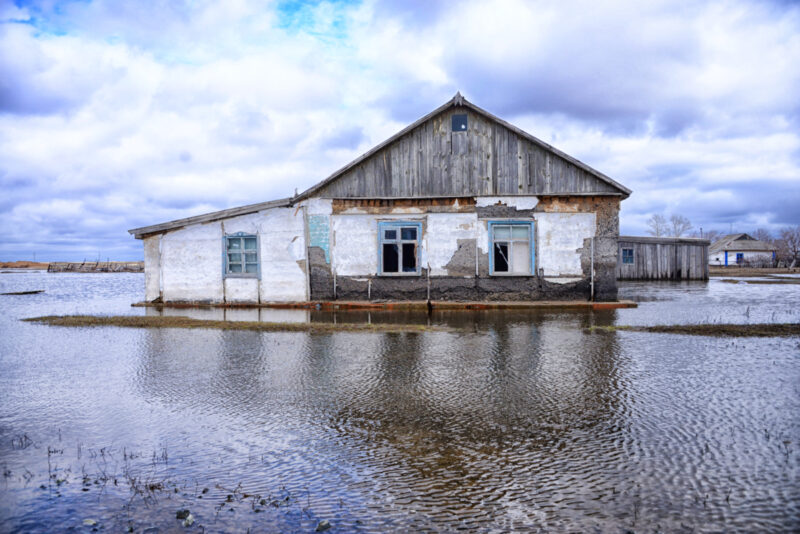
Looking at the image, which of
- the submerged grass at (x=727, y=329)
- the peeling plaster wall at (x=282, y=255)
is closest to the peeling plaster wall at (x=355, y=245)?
the peeling plaster wall at (x=282, y=255)

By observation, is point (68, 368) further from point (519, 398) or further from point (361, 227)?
point (361, 227)

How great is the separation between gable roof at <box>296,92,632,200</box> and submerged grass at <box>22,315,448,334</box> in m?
5.88

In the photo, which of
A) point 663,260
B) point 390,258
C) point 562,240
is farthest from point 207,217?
point 663,260

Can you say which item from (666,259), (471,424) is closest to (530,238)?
(471,424)

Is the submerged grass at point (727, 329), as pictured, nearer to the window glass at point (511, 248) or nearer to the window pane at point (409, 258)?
the window glass at point (511, 248)

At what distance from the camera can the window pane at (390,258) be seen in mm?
16844

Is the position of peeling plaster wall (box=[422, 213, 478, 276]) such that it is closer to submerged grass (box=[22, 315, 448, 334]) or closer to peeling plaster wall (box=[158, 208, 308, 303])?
peeling plaster wall (box=[158, 208, 308, 303])

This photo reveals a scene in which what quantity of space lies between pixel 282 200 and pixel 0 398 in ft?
37.9

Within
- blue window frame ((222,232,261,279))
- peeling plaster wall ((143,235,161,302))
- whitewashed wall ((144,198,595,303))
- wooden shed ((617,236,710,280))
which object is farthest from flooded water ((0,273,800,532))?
wooden shed ((617,236,710,280))

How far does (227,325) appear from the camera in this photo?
11797 mm

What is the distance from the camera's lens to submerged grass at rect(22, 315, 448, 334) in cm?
1083

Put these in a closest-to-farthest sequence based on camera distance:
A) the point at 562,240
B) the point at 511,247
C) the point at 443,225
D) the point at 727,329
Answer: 1. the point at 727,329
2. the point at 562,240
3. the point at 511,247
4. the point at 443,225

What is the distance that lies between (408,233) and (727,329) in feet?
31.3

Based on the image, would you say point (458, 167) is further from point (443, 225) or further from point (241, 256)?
point (241, 256)
